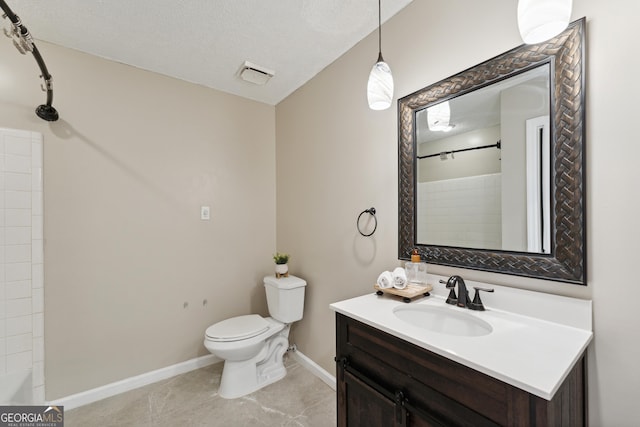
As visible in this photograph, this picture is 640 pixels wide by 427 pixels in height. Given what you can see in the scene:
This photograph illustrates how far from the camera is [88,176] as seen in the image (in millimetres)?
1914

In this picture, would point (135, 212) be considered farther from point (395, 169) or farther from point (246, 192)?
point (395, 169)

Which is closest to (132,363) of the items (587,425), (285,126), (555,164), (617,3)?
(285,126)

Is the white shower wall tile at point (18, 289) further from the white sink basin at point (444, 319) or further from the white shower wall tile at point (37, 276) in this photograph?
the white sink basin at point (444, 319)

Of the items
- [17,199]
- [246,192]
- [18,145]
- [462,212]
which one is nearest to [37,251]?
[17,199]

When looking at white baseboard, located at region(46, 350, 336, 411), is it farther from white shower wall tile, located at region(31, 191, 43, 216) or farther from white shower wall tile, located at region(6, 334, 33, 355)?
white shower wall tile, located at region(31, 191, 43, 216)

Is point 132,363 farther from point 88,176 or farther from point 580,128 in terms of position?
point 580,128

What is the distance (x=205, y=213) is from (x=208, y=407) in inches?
55.9

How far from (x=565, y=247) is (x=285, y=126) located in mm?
2249

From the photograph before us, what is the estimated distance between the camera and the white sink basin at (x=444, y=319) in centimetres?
112

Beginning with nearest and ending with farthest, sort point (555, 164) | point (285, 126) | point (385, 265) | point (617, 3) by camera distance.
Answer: point (617, 3)
point (555, 164)
point (385, 265)
point (285, 126)

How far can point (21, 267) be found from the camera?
5.50ft

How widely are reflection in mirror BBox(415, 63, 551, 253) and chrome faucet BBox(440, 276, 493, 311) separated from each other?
19 centimetres

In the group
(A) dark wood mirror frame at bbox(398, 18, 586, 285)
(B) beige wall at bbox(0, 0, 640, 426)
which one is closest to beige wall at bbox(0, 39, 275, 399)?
(B) beige wall at bbox(0, 0, 640, 426)

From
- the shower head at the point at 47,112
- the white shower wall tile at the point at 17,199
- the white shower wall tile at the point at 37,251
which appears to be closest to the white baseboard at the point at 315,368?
the white shower wall tile at the point at 37,251
